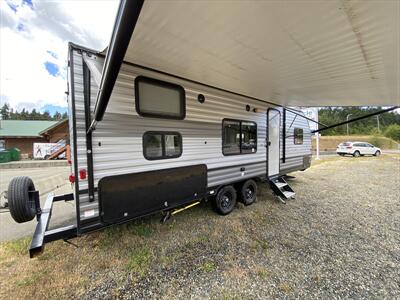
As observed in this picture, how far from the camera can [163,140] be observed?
325 cm

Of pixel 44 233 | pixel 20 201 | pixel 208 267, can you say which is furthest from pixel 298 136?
pixel 20 201

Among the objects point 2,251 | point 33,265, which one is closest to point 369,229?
point 33,265

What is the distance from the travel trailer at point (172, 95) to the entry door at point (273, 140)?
132 centimetres

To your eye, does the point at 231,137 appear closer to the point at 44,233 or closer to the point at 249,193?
the point at 249,193

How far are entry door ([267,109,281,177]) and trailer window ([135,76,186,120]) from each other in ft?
10.5

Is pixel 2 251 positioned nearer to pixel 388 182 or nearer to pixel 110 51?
pixel 110 51

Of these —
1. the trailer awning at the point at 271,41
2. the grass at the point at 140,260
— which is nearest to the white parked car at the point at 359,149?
the trailer awning at the point at 271,41

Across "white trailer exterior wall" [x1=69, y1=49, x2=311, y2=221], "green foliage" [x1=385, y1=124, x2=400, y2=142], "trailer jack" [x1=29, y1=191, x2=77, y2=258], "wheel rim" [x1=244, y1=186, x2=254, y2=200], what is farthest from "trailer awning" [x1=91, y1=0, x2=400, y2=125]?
"green foliage" [x1=385, y1=124, x2=400, y2=142]

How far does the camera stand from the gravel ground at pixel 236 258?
243 centimetres

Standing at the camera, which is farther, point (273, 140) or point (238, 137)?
point (273, 140)

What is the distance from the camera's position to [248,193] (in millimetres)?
5133

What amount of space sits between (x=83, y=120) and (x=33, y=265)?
222 centimetres

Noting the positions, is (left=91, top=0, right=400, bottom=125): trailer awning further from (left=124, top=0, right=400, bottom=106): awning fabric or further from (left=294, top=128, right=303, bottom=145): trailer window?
(left=294, top=128, right=303, bottom=145): trailer window

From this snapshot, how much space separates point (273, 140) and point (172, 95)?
3.79 m
